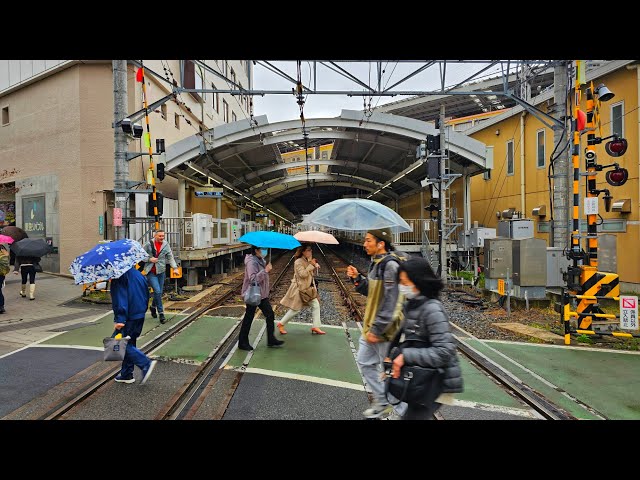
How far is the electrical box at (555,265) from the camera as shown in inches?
373

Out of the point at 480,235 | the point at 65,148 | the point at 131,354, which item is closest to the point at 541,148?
the point at 480,235

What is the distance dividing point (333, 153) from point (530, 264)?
14111 millimetres

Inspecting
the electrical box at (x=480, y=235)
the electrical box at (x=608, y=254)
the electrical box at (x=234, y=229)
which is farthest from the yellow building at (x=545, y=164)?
the electrical box at (x=234, y=229)

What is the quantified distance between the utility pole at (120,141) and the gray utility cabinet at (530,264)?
9476mm

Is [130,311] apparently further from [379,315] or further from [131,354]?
[379,315]

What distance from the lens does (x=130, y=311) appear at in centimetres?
466

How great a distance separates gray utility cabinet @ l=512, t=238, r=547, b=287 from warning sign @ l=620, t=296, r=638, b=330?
2.88 metres

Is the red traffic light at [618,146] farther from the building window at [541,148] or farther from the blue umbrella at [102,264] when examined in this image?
the building window at [541,148]

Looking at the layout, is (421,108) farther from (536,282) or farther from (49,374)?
(49,374)

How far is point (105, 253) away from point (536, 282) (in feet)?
29.2

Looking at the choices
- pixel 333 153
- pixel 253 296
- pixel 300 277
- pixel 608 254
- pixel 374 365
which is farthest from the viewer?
pixel 333 153

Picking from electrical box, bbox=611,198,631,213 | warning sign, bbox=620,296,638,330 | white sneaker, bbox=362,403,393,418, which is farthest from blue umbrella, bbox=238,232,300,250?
electrical box, bbox=611,198,631,213

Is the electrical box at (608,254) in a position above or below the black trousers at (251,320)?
above

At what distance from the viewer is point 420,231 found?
19109mm
